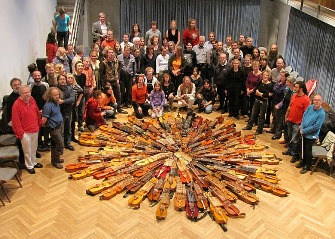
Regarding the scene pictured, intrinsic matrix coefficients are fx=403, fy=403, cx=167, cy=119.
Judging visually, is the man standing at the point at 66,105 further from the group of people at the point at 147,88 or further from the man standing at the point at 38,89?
the man standing at the point at 38,89

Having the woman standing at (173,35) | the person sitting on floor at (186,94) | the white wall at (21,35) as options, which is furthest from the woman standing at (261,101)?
the white wall at (21,35)

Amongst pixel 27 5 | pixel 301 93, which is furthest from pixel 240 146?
pixel 27 5

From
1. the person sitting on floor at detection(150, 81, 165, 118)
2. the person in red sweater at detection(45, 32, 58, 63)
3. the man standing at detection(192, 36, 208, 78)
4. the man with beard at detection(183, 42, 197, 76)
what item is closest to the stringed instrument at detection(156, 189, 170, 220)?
the person sitting on floor at detection(150, 81, 165, 118)

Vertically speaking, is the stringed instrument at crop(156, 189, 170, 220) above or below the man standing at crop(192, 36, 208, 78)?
below

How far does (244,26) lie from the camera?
13.2m

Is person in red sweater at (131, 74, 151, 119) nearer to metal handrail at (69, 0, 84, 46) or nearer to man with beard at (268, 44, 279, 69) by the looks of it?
metal handrail at (69, 0, 84, 46)

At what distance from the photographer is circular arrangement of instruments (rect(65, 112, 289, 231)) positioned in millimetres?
5930

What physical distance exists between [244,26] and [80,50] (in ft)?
21.8

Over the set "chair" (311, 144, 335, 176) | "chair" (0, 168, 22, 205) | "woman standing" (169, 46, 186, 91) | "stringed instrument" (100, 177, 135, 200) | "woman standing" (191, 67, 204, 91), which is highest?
"woman standing" (169, 46, 186, 91)

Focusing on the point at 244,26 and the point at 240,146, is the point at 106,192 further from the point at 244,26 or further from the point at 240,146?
the point at 244,26

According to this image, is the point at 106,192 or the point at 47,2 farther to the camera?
the point at 47,2

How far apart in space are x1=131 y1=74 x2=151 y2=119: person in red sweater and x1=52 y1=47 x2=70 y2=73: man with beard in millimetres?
1505

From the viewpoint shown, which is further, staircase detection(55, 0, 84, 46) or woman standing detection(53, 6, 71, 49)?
staircase detection(55, 0, 84, 46)

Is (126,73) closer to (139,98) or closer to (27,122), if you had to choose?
(139,98)
